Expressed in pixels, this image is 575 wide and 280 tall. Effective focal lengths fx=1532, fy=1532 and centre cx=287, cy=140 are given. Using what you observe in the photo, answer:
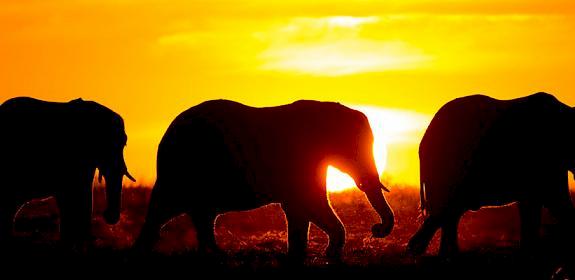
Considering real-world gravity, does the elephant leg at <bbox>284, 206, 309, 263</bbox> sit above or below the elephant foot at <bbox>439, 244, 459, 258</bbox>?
above

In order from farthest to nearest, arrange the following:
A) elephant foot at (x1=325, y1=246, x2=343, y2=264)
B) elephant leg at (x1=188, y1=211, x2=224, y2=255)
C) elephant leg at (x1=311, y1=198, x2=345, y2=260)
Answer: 1. elephant leg at (x1=188, y1=211, x2=224, y2=255)
2. elephant leg at (x1=311, y1=198, x2=345, y2=260)
3. elephant foot at (x1=325, y1=246, x2=343, y2=264)

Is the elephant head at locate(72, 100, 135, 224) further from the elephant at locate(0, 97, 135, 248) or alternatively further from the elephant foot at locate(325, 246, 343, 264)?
the elephant foot at locate(325, 246, 343, 264)

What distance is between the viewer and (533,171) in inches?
953

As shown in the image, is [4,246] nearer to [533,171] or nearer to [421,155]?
[421,155]

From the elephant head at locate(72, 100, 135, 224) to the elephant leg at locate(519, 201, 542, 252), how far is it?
650cm

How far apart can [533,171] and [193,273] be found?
6.17m

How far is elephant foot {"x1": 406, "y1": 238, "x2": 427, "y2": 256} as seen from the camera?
2380 centimetres

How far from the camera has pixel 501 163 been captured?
2427 centimetres

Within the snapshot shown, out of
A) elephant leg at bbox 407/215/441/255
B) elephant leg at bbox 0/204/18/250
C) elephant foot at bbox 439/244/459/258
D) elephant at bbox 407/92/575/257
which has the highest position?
elephant at bbox 407/92/575/257

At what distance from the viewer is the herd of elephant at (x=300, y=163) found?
23.7 metres

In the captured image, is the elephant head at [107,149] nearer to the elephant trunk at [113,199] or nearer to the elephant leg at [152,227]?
the elephant trunk at [113,199]

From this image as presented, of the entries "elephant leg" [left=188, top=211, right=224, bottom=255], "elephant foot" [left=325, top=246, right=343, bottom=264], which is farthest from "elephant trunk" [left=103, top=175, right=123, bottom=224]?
"elephant foot" [left=325, top=246, right=343, bottom=264]

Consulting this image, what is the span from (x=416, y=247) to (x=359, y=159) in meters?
1.66

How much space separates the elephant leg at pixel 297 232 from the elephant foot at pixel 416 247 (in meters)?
1.79
